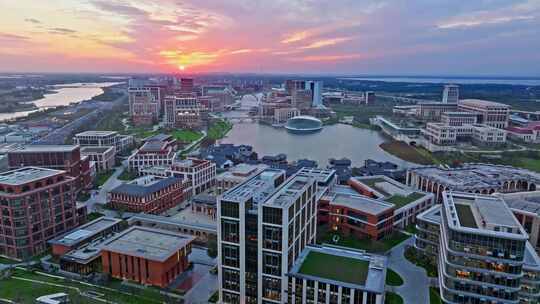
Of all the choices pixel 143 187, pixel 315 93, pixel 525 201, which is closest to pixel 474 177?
pixel 525 201

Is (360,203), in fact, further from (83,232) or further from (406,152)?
(406,152)

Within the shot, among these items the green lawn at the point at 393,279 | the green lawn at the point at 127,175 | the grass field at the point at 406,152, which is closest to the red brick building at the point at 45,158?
the green lawn at the point at 127,175

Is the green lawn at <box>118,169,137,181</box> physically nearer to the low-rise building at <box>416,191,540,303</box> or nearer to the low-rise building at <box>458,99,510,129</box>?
the low-rise building at <box>416,191,540,303</box>

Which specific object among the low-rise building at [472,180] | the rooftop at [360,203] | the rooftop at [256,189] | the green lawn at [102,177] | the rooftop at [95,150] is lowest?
the green lawn at [102,177]

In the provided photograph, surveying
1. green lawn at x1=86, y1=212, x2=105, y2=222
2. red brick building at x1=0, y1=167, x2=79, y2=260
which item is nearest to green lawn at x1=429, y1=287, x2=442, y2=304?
red brick building at x1=0, y1=167, x2=79, y2=260

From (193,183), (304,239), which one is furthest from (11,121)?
(304,239)

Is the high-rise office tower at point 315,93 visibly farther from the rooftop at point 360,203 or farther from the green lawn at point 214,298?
the green lawn at point 214,298
